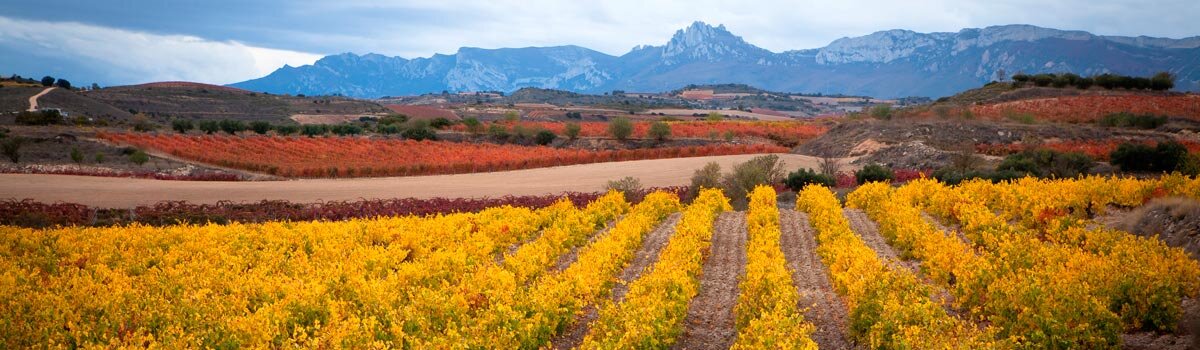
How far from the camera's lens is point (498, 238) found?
16.7 m

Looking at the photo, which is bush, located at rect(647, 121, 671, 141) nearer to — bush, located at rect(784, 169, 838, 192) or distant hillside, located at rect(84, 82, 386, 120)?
bush, located at rect(784, 169, 838, 192)

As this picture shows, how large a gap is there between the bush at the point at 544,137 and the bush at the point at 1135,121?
129ft

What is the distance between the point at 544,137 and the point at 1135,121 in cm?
4110

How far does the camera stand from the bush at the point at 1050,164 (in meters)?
30.8

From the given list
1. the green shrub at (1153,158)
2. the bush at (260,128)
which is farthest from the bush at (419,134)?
the green shrub at (1153,158)

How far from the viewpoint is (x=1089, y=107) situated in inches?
2466

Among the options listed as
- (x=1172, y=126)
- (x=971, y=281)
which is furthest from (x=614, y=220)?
(x=1172, y=126)

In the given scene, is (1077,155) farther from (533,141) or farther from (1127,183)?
(533,141)

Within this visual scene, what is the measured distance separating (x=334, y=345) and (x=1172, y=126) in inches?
2247

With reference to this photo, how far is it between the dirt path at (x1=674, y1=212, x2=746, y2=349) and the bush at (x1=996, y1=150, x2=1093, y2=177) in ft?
59.5

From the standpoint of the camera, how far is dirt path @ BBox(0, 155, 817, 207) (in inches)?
1104

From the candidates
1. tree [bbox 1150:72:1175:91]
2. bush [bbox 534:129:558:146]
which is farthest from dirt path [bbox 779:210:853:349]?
tree [bbox 1150:72:1175:91]

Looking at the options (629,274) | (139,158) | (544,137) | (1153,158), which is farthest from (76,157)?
(1153,158)

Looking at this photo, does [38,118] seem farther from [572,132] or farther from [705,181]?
[705,181]
